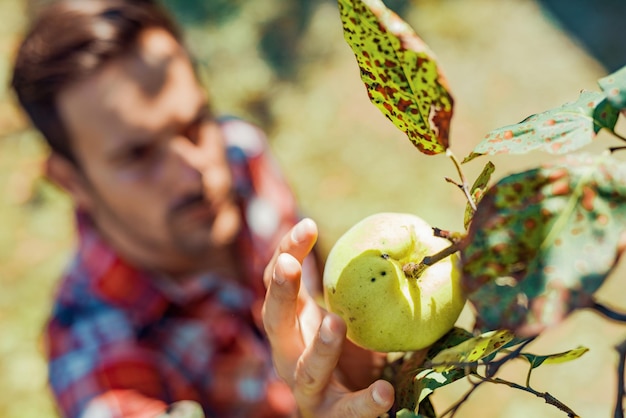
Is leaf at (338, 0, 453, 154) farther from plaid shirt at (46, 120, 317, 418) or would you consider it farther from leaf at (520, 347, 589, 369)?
plaid shirt at (46, 120, 317, 418)

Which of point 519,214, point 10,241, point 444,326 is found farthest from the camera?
point 10,241

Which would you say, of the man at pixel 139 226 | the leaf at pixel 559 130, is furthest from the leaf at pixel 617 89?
the man at pixel 139 226

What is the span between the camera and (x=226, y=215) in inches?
56.4

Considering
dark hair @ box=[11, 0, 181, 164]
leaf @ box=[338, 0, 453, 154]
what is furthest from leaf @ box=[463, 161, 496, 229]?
dark hair @ box=[11, 0, 181, 164]

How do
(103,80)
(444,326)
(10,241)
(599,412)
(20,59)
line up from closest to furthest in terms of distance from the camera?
1. (444,326)
2. (103,80)
3. (20,59)
4. (599,412)
5. (10,241)

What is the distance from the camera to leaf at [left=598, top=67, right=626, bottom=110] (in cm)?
40

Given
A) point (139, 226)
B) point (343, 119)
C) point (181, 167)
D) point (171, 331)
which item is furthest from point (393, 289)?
point (343, 119)

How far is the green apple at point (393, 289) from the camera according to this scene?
57cm

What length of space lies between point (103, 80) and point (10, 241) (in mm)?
1369

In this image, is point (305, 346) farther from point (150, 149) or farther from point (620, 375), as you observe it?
point (150, 149)

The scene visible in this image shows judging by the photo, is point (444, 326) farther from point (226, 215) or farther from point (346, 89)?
point (346, 89)

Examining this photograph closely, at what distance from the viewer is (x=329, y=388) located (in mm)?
656

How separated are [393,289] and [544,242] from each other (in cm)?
20

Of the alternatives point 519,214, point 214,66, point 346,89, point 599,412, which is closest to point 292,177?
point 346,89
